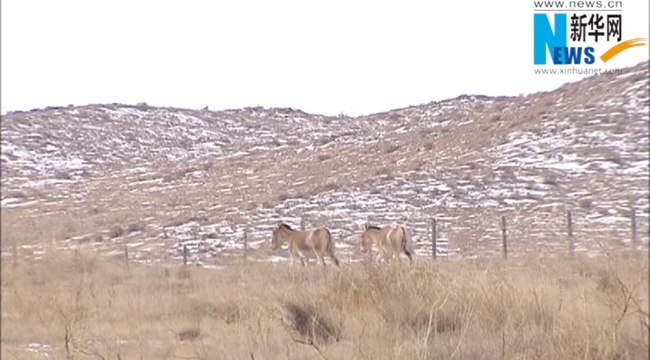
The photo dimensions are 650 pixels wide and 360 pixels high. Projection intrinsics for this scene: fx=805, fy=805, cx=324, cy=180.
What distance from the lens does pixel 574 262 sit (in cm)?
701

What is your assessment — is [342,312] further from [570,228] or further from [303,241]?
[303,241]

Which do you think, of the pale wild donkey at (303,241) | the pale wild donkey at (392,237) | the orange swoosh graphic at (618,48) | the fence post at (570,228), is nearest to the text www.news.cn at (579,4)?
the orange swoosh graphic at (618,48)

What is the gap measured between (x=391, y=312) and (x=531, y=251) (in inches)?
119

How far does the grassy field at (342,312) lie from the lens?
399 cm

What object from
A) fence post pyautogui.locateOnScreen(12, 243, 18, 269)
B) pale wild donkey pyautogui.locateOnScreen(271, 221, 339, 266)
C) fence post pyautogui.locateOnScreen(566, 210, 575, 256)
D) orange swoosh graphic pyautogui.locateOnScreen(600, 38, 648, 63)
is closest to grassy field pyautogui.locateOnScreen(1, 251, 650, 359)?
fence post pyautogui.locateOnScreen(12, 243, 18, 269)

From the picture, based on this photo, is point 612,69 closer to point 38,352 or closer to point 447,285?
point 447,285

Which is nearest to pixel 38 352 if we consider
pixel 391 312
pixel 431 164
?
pixel 391 312

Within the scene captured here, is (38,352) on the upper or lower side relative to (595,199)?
lower

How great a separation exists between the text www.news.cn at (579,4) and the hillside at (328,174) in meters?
0.51

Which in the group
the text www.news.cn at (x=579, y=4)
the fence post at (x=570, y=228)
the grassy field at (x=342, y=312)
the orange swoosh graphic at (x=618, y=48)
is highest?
the text www.news.cn at (x=579, y=4)

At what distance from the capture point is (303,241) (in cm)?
1598

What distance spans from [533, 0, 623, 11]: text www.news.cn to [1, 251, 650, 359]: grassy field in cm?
168

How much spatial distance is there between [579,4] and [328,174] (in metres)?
8.26

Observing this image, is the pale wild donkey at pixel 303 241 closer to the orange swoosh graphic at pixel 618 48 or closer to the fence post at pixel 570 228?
the fence post at pixel 570 228
